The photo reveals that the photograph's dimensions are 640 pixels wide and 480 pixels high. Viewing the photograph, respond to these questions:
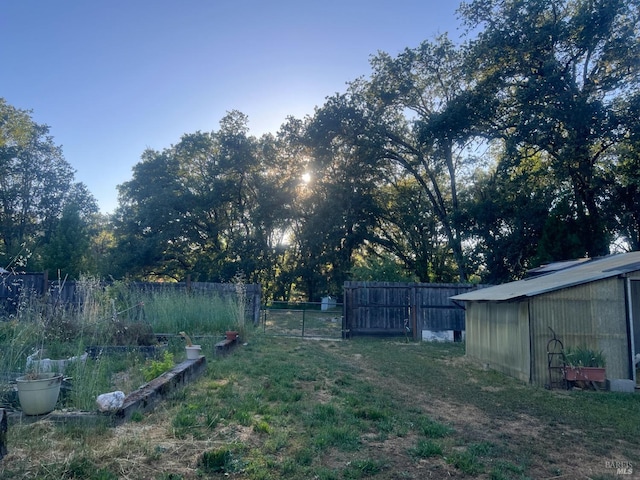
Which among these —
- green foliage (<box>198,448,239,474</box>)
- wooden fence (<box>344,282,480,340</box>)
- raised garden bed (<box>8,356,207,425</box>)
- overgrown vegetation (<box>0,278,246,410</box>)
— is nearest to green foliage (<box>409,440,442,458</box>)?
green foliage (<box>198,448,239,474</box>)

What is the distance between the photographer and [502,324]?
8.77 meters

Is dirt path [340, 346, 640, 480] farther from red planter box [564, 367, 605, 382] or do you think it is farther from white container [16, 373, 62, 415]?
white container [16, 373, 62, 415]

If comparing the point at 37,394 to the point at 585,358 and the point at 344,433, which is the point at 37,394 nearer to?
the point at 344,433

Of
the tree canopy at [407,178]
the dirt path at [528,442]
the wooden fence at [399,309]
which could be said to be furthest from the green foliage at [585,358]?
the tree canopy at [407,178]

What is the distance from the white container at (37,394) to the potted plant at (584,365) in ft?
23.6

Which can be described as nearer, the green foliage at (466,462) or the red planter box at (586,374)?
the green foliage at (466,462)

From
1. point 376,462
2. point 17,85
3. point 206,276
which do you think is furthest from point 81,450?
point 206,276

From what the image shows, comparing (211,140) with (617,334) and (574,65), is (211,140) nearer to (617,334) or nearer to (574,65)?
(574,65)

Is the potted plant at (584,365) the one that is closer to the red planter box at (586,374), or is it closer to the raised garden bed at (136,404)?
the red planter box at (586,374)

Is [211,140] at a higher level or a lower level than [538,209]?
higher

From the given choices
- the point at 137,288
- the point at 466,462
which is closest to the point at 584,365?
the point at 466,462

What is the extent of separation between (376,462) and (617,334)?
5.93 metres

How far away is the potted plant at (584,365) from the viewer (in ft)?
23.4

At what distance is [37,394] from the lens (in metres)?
4.19
